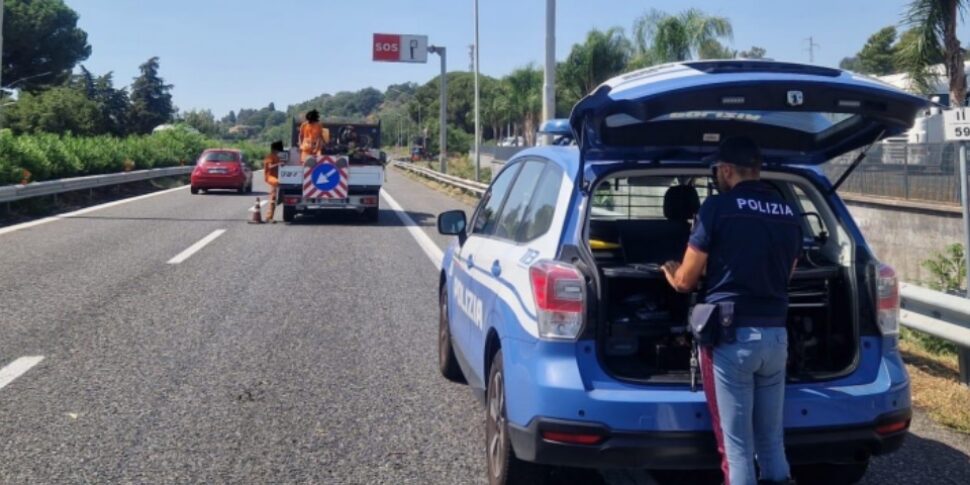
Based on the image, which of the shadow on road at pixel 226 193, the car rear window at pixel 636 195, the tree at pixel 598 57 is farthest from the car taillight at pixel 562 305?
the tree at pixel 598 57

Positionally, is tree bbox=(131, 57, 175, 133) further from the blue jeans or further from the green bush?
the blue jeans

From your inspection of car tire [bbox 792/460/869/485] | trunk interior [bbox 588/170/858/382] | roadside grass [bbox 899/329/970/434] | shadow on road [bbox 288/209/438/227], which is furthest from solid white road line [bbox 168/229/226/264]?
car tire [bbox 792/460/869/485]

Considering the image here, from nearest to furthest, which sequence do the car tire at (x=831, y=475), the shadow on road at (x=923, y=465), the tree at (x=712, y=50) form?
1. the car tire at (x=831, y=475)
2. the shadow on road at (x=923, y=465)
3. the tree at (x=712, y=50)

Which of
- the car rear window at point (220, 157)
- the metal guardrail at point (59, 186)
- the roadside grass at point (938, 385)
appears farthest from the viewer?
the car rear window at point (220, 157)

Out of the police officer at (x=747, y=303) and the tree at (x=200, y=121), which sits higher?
the tree at (x=200, y=121)

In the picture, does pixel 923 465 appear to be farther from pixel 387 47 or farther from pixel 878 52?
pixel 878 52

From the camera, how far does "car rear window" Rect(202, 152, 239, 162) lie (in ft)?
103

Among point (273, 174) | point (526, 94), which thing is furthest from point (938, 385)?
point (526, 94)

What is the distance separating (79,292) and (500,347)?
7.10 metres

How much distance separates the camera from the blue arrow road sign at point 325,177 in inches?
754

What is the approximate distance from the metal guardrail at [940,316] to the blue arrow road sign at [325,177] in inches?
551

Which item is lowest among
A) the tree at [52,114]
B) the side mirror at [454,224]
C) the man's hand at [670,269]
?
the man's hand at [670,269]

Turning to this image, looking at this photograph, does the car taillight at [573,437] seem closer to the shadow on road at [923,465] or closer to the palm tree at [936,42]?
the shadow on road at [923,465]

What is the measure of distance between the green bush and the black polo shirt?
67.2 feet
